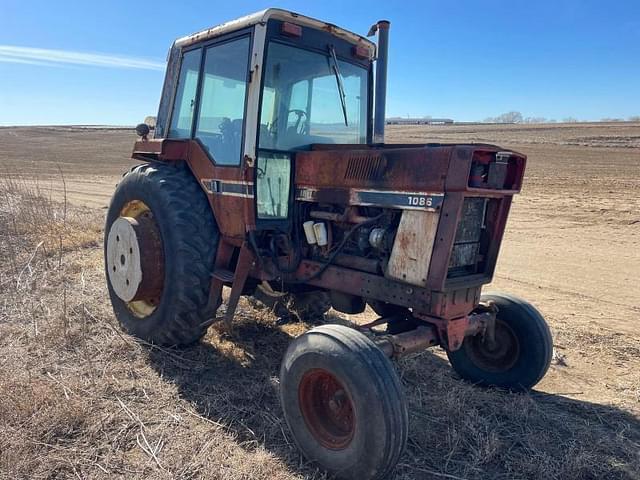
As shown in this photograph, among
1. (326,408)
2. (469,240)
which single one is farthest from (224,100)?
(326,408)

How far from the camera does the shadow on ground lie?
310 cm

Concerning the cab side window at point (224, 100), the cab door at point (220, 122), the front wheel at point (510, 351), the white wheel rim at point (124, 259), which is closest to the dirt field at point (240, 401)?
the front wheel at point (510, 351)

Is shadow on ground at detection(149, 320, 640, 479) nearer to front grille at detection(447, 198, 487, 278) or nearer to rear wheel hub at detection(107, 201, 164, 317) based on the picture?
rear wheel hub at detection(107, 201, 164, 317)

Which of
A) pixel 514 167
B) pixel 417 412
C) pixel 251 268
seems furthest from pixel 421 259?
pixel 251 268

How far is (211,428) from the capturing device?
340cm

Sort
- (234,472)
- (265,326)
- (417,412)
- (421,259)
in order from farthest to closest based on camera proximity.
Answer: (265,326)
(417,412)
(421,259)
(234,472)

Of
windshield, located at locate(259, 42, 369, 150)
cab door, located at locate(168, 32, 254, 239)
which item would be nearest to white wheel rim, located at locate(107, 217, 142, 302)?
cab door, located at locate(168, 32, 254, 239)

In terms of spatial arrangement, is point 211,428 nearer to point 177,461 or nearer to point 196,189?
A: point 177,461

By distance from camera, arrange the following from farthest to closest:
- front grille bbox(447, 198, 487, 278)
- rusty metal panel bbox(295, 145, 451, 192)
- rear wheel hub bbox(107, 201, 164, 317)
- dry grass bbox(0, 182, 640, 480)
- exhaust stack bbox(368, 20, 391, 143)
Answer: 1. exhaust stack bbox(368, 20, 391, 143)
2. rear wheel hub bbox(107, 201, 164, 317)
3. front grille bbox(447, 198, 487, 278)
4. rusty metal panel bbox(295, 145, 451, 192)
5. dry grass bbox(0, 182, 640, 480)

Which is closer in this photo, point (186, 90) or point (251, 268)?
point (251, 268)

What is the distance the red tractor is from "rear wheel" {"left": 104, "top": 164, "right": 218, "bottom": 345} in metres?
0.01

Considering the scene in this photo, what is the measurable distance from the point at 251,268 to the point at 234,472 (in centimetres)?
157

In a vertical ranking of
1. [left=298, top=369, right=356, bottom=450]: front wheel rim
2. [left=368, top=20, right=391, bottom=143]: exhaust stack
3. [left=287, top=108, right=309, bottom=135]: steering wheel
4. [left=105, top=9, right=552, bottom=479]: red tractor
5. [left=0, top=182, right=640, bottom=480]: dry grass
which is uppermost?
[left=368, top=20, right=391, bottom=143]: exhaust stack

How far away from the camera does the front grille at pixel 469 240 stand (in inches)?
132
